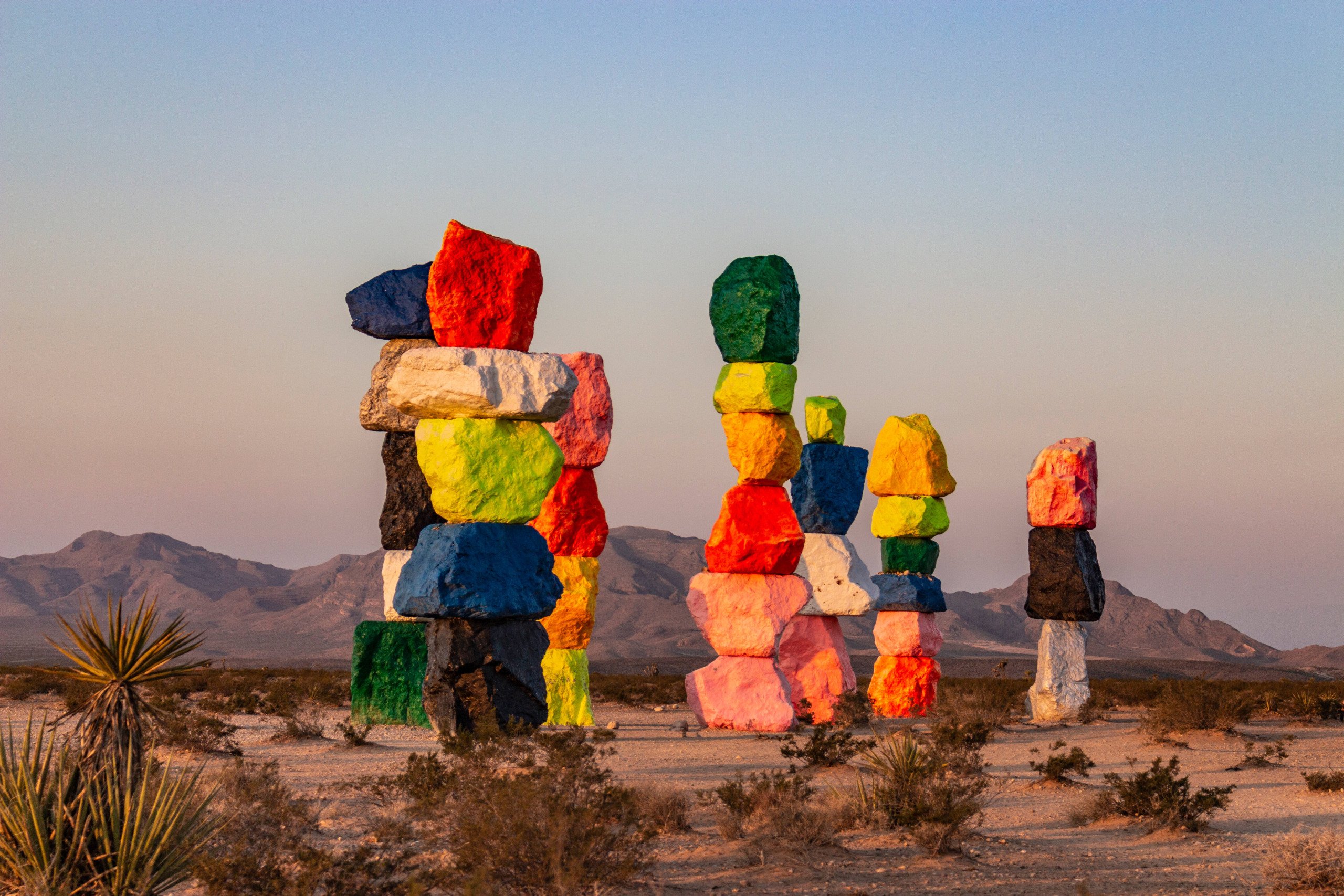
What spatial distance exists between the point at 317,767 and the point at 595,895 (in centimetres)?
583

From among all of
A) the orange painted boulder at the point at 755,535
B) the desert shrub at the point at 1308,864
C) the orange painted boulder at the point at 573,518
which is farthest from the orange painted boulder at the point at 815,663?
the desert shrub at the point at 1308,864

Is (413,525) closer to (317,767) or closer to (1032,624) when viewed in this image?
(317,767)

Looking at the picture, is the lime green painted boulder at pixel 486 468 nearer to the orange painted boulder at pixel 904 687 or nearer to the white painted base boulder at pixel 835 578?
the white painted base boulder at pixel 835 578

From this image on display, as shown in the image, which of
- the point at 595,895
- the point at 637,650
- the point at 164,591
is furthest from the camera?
the point at 164,591

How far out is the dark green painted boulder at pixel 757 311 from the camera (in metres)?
16.1

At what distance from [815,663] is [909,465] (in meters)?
4.11

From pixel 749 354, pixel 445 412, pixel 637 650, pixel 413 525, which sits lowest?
pixel 637 650

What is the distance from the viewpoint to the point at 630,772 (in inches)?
468

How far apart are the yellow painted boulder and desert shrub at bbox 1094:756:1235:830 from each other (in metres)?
10.7

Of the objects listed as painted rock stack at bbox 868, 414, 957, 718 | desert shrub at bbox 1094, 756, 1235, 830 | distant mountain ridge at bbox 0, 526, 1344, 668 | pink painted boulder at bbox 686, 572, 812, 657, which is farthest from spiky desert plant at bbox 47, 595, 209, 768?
distant mountain ridge at bbox 0, 526, 1344, 668

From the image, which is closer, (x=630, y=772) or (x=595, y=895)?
(x=595, y=895)

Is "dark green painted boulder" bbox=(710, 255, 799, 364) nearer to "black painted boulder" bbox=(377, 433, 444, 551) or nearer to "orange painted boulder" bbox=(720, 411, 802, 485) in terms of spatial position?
"orange painted boulder" bbox=(720, 411, 802, 485)

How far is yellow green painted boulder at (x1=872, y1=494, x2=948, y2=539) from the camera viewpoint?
20297 mm

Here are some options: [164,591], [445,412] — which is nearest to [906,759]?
[445,412]
